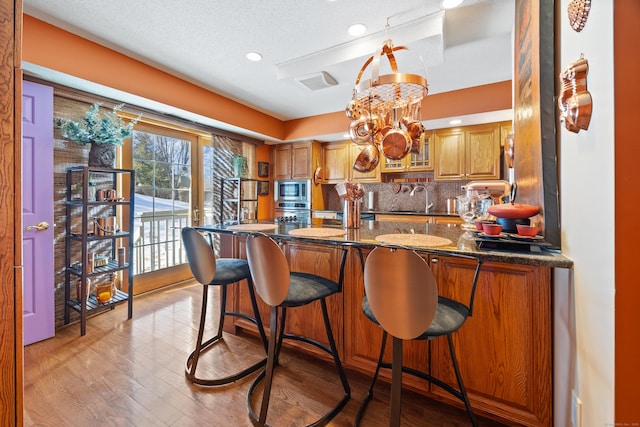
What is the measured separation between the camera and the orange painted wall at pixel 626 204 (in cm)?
68

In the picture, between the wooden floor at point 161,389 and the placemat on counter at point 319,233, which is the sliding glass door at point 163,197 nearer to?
the wooden floor at point 161,389

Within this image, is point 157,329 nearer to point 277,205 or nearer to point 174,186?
point 174,186

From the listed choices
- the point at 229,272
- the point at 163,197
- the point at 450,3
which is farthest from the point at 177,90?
the point at 450,3

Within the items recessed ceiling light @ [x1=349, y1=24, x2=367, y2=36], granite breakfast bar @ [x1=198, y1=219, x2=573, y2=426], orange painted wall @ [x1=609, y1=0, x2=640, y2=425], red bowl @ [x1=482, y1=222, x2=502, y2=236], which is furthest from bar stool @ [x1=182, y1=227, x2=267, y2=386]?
recessed ceiling light @ [x1=349, y1=24, x2=367, y2=36]

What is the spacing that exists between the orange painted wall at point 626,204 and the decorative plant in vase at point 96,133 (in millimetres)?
3296

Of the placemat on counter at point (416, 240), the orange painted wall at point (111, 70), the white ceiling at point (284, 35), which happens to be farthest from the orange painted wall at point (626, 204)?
the orange painted wall at point (111, 70)

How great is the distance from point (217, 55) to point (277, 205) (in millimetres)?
2884

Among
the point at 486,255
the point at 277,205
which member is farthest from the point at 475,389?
the point at 277,205

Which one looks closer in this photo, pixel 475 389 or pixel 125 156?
pixel 475 389

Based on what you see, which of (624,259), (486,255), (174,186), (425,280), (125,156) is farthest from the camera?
(174,186)

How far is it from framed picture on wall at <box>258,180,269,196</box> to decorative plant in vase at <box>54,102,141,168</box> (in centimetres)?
242

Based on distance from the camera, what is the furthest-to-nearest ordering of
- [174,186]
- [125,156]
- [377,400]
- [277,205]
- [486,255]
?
[277,205] → [174,186] → [125,156] → [377,400] → [486,255]

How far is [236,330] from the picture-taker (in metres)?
2.37

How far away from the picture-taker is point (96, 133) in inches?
98.3
